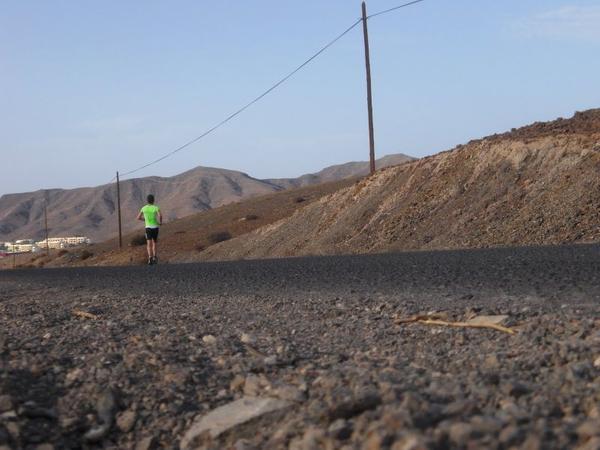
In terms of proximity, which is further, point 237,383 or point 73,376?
point 73,376

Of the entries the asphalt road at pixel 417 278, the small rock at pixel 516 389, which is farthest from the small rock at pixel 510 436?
the asphalt road at pixel 417 278

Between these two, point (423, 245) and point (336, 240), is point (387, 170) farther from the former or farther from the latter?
point (423, 245)

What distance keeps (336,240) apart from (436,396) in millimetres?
21435

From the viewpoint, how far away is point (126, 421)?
4316mm

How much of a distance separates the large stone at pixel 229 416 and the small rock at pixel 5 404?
1162mm

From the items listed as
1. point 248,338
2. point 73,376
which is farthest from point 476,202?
point 73,376

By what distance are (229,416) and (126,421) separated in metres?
0.64

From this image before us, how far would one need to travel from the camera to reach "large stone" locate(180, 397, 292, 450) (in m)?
3.90

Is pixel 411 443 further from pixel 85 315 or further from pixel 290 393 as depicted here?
pixel 85 315

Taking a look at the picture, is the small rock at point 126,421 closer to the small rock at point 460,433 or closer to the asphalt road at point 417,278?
the small rock at point 460,433

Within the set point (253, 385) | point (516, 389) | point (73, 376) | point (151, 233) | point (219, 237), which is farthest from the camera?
point (219, 237)

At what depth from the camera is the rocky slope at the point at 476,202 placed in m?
17.9

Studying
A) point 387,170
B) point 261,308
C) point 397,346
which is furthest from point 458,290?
point 387,170

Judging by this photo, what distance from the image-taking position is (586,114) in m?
25.5
